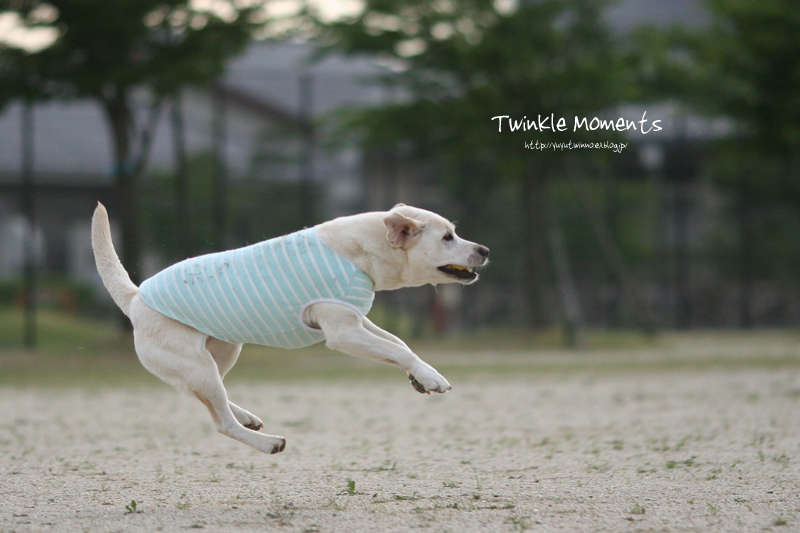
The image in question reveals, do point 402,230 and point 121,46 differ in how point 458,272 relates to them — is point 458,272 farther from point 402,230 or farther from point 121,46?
point 121,46

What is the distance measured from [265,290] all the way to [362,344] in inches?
→ 21.2

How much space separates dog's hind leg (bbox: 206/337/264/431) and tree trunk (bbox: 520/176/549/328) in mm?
11518

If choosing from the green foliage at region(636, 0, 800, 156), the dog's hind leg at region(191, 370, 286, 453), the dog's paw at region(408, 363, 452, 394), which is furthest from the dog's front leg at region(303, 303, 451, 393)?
the green foliage at region(636, 0, 800, 156)

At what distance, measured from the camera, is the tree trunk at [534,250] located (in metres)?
15.9

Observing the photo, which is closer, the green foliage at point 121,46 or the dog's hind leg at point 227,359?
the dog's hind leg at point 227,359

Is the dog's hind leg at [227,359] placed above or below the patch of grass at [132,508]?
above

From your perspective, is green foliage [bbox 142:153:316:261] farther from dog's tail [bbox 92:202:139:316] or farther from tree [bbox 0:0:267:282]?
dog's tail [bbox 92:202:139:316]

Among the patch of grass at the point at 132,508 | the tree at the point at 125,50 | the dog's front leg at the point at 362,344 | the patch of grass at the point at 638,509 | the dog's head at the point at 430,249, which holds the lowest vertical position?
the patch of grass at the point at 132,508

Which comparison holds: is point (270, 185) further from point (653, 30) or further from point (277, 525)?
point (277, 525)

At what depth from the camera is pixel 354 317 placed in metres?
4.32

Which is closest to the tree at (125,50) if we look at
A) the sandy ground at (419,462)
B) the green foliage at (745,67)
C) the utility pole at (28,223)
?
the utility pole at (28,223)

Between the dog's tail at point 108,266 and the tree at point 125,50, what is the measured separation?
7.90m

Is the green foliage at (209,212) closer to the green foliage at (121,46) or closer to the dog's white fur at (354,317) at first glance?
the green foliage at (121,46)

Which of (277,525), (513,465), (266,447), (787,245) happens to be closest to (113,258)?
(266,447)
